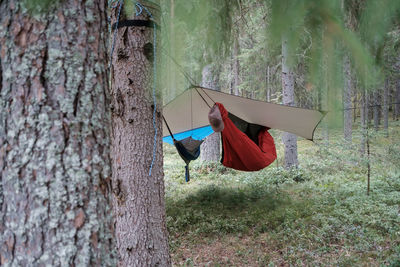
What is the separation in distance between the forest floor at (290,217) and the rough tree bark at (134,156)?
105 centimetres

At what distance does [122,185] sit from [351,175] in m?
5.19

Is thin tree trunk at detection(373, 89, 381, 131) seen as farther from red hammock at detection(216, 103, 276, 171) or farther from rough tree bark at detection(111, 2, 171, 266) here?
rough tree bark at detection(111, 2, 171, 266)

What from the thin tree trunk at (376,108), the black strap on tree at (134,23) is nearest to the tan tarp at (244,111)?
the black strap on tree at (134,23)

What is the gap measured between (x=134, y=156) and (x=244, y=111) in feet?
6.03

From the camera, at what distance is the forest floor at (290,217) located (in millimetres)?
2752

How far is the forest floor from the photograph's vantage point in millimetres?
2752

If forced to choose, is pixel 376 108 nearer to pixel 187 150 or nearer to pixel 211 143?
pixel 211 143

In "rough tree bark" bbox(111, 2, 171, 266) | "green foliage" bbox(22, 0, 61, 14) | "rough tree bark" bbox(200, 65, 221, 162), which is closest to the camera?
"green foliage" bbox(22, 0, 61, 14)

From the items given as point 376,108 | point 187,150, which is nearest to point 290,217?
point 187,150

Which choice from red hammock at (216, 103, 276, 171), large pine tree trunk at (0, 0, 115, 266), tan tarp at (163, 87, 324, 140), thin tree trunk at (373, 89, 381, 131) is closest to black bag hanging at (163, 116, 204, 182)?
red hammock at (216, 103, 276, 171)

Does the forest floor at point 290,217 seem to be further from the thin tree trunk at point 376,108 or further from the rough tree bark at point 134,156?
the rough tree bark at point 134,156

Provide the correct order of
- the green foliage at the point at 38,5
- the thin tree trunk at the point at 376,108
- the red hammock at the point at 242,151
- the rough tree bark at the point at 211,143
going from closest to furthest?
the green foliage at the point at 38,5
the red hammock at the point at 242,151
the thin tree trunk at the point at 376,108
the rough tree bark at the point at 211,143

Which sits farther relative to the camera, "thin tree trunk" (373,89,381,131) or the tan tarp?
"thin tree trunk" (373,89,381,131)

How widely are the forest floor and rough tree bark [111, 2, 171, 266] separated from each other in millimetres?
1050
